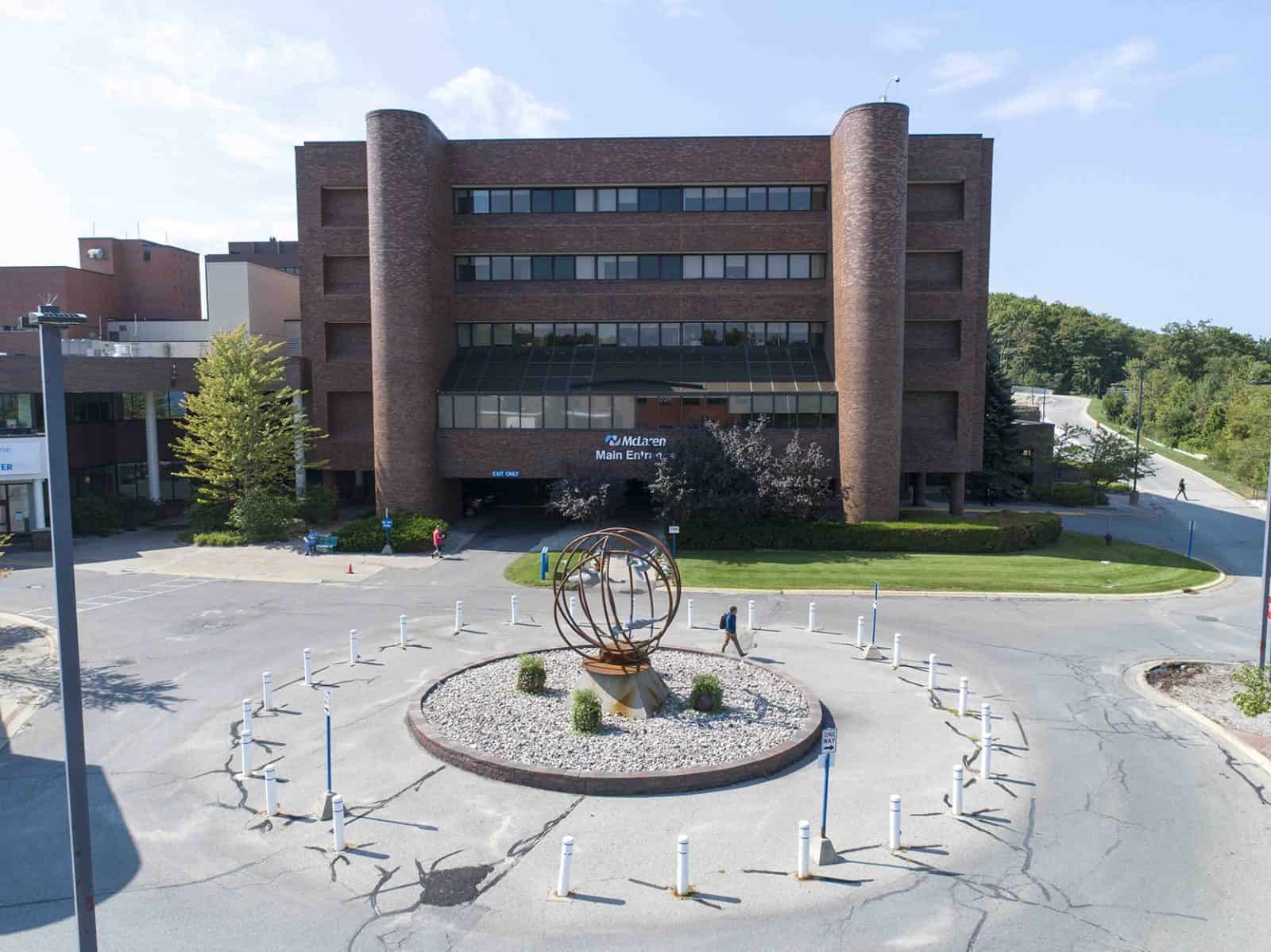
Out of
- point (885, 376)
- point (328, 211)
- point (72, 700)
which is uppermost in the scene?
point (328, 211)

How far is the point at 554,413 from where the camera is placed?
39.5 meters

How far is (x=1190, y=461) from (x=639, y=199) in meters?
56.1

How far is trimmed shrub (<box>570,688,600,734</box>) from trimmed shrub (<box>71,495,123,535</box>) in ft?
104

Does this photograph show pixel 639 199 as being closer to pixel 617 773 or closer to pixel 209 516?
pixel 209 516

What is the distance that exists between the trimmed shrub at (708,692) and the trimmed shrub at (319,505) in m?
27.8

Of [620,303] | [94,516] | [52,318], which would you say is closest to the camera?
[52,318]

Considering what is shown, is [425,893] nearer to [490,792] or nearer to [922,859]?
[490,792]

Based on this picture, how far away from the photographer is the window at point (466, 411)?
39.9 meters

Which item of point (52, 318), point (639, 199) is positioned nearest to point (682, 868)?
point (52, 318)

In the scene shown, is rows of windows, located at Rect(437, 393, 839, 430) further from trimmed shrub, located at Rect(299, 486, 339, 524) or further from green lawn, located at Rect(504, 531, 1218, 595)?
trimmed shrub, located at Rect(299, 486, 339, 524)

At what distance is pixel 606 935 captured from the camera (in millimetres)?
10102

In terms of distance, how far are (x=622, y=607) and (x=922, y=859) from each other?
15.5 meters

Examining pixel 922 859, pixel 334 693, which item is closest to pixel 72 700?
pixel 922 859

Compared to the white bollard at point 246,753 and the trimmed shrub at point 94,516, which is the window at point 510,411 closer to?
the trimmed shrub at point 94,516
